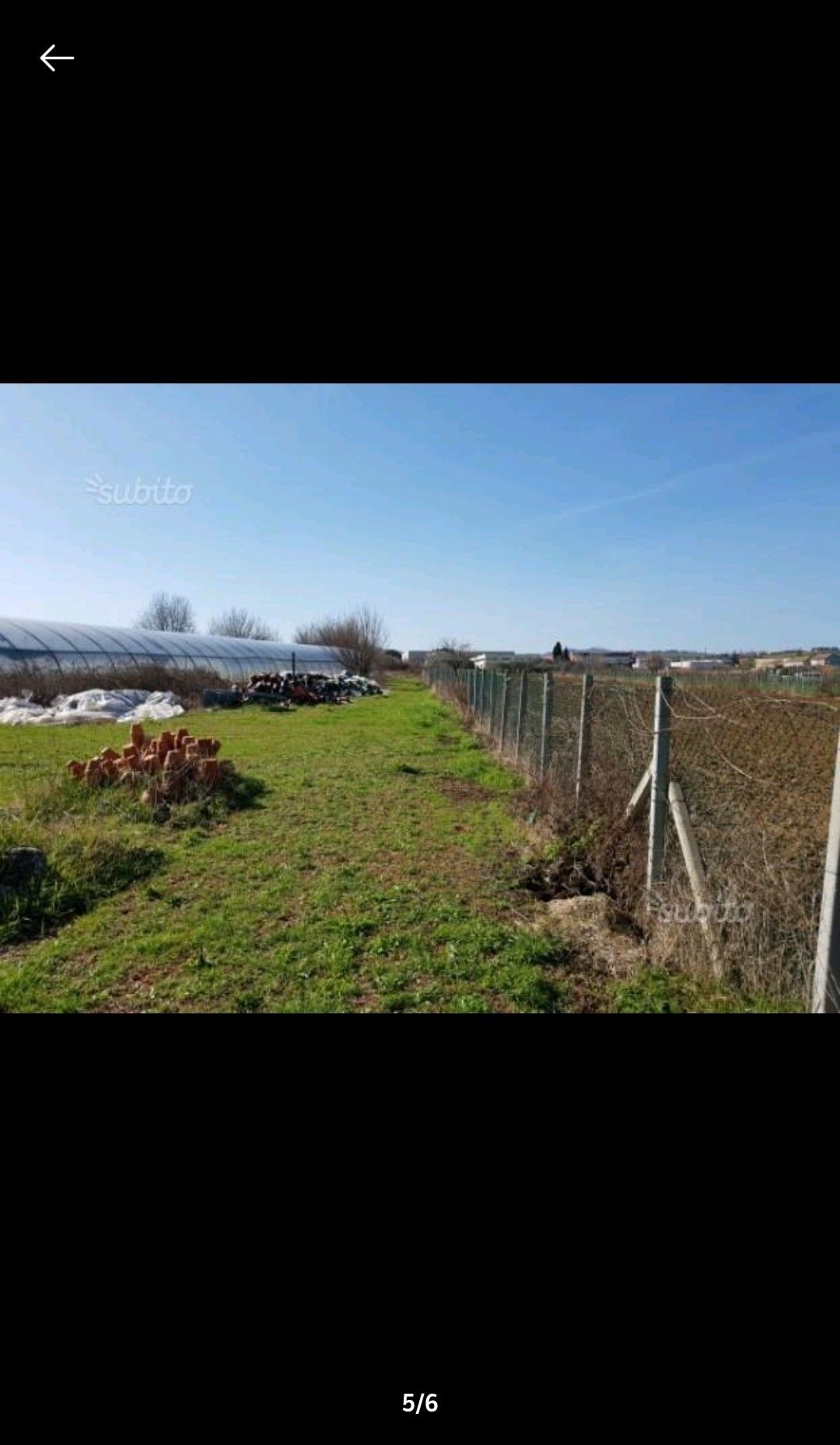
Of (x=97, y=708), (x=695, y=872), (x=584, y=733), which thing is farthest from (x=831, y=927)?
(x=97, y=708)

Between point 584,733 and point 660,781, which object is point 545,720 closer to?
point 584,733

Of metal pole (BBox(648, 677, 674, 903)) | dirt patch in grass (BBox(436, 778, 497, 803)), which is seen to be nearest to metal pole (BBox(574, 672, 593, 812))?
metal pole (BBox(648, 677, 674, 903))

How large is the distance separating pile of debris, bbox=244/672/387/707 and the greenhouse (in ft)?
12.5

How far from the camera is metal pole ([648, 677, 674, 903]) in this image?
7.52ft

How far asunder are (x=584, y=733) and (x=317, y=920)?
2.06m

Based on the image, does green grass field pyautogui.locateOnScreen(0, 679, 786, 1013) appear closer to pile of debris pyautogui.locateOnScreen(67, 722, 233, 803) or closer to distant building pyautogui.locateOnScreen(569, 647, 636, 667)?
pile of debris pyautogui.locateOnScreen(67, 722, 233, 803)

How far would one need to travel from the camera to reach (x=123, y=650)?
50.7 feet

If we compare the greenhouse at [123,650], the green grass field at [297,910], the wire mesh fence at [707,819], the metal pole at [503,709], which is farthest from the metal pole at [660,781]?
the greenhouse at [123,650]

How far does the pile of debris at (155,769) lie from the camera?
4211 millimetres

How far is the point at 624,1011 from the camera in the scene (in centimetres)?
180

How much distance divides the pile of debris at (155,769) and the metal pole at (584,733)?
10.3 ft

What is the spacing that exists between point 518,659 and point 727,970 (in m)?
4.10

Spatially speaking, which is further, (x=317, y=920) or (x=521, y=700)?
(x=521, y=700)
